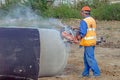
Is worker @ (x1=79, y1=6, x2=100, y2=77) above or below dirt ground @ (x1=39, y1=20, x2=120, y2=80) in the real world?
above

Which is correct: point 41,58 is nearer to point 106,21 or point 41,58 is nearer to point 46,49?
point 46,49

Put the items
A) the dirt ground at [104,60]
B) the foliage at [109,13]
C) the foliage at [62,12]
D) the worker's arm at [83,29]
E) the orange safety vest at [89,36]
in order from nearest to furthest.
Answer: the worker's arm at [83,29]
the orange safety vest at [89,36]
the dirt ground at [104,60]
the foliage at [109,13]
the foliage at [62,12]

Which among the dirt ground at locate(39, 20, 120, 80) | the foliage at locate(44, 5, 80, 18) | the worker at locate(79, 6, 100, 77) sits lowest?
the foliage at locate(44, 5, 80, 18)

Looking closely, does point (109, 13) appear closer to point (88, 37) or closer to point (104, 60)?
point (104, 60)

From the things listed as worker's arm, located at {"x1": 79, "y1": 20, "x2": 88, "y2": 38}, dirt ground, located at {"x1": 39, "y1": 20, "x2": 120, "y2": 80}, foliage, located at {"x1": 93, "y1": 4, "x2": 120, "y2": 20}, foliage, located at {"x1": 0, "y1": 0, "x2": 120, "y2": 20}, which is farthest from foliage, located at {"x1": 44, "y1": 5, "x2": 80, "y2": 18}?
worker's arm, located at {"x1": 79, "y1": 20, "x2": 88, "y2": 38}

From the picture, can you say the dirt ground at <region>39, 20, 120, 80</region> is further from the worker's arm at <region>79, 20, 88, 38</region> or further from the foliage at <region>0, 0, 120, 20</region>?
the foliage at <region>0, 0, 120, 20</region>

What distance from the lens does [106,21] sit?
79.6 feet

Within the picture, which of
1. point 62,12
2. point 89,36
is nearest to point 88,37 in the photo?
point 89,36

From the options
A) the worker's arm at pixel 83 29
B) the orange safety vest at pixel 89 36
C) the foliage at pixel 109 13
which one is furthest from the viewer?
the foliage at pixel 109 13

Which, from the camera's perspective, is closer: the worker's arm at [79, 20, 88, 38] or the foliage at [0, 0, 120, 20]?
the worker's arm at [79, 20, 88, 38]

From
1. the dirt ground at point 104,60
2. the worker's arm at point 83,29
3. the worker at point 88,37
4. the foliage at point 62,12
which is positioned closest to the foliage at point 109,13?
the foliage at point 62,12

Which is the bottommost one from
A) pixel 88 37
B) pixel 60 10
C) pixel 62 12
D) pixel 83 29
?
pixel 62 12

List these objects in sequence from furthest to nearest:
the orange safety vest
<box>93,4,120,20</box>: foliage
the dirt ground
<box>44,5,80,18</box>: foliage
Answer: <box>44,5,80,18</box>: foliage, <box>93,4,120,20</box>: foliage, the dirt ground, the orange safety vest

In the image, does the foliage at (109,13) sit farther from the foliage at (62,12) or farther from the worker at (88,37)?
the worker at (88,37)
